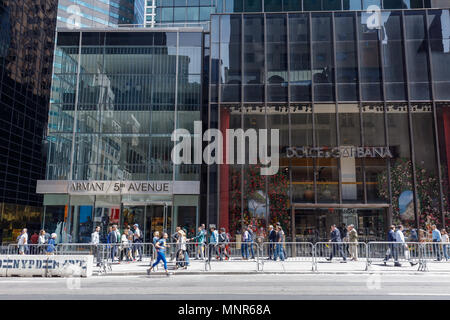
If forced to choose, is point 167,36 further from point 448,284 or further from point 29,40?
point 29,40

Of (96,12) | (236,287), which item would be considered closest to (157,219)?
(236,287)

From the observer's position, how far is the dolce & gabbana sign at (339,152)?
2262 cm

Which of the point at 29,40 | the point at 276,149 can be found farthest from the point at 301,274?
the point at 29,40

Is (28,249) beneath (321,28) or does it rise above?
beneath

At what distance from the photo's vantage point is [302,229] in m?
22.5

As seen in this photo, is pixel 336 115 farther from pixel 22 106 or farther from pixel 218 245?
pixel 22 106

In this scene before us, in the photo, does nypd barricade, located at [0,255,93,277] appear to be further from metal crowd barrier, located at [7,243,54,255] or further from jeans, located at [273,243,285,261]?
jeans, located at [273,243,285,261]

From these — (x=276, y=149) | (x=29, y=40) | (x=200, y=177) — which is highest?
(x=29, y=40)

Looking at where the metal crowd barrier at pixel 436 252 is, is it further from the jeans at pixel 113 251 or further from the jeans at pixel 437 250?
the jeans at pixel 113 251

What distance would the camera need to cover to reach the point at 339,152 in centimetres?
2278

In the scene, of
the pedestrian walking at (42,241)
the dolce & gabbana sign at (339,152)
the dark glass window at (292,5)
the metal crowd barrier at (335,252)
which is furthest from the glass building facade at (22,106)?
the metal crowd barrier at (335,252)

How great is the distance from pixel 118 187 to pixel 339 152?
1497cm

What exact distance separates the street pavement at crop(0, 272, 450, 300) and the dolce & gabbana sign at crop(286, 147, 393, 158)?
31.2ft
